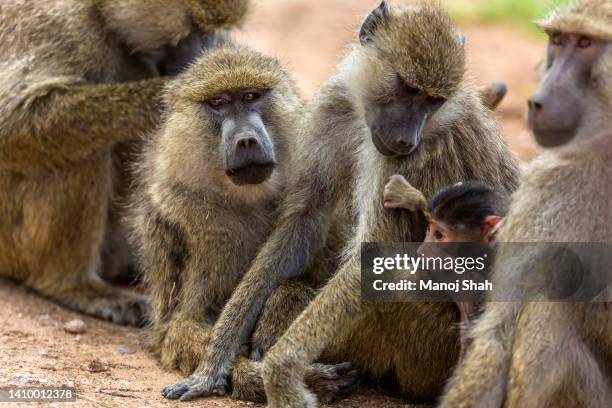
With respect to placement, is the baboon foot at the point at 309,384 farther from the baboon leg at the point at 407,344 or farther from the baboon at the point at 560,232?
the baboon at the point at 560,232

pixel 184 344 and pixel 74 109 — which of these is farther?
pixel 74 109

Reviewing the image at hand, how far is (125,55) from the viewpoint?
19.5ft

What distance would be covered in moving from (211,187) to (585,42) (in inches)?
77.1

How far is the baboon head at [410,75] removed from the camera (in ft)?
14.2

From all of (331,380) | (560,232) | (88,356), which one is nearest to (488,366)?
(560,232)

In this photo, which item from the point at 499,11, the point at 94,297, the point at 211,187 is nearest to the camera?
the point at 211,187

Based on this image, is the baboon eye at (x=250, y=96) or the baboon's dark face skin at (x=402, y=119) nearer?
the baboon's dark face skin at (x=402, y=119)

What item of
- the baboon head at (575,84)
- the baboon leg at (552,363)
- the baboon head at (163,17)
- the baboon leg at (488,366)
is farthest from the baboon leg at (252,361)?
the baboon head at (163,17)

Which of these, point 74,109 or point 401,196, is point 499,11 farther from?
point 401,196

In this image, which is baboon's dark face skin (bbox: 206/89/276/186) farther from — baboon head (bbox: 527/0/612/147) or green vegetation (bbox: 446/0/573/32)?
green vegetation (bbox: 446/0/573/32)

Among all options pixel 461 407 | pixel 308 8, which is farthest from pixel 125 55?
pixel 308 8

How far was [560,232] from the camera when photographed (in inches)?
148

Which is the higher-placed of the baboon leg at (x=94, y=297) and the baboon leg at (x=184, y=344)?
the baboon leg at (x=94, y=297)

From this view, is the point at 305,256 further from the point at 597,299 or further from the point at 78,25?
the point at 78,25
